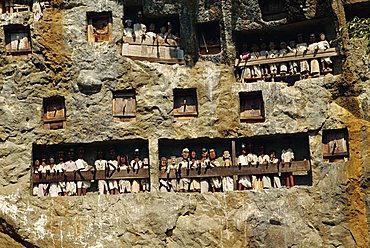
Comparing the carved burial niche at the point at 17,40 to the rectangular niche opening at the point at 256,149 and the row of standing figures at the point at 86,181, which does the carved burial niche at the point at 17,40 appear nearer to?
the row of standing figures at the point at 86,181

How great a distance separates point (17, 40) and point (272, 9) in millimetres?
7558

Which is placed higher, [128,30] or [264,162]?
[128,30]

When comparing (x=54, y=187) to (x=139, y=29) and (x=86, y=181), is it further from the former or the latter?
(x=139, y=29)

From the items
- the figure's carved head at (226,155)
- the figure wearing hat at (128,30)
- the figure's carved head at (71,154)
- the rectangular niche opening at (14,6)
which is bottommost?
the figure's carved head at (226,155)

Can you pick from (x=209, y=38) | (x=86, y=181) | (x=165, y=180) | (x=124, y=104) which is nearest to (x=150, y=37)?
(x=209, y=38)

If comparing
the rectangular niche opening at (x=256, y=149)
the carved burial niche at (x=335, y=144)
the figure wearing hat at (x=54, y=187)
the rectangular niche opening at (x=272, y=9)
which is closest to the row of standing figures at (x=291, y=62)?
the rectangular niche opening at (x=272, y=9)

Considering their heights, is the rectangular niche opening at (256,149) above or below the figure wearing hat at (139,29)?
below

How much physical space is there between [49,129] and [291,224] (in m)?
7.23

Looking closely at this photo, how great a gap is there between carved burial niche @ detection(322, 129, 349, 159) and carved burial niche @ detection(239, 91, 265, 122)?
1.93 metres

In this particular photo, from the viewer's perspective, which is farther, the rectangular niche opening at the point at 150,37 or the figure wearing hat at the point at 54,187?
the rectangular niche opening at the point at 150,37

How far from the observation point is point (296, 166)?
55.5 feet

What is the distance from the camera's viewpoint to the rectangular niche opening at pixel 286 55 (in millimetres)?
17484

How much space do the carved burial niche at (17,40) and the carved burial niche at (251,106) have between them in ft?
20.9

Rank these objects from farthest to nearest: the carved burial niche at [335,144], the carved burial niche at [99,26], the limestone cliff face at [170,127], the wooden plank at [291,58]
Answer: the carved burial niche at [99,26]
the wooden plank at [291,58]
the carved burial niche at [335,144]
the limestone cliff face at [170,127]
